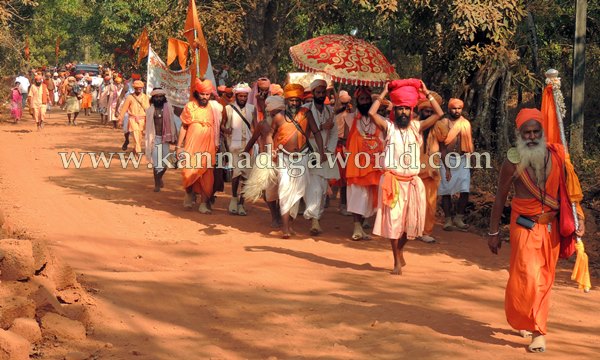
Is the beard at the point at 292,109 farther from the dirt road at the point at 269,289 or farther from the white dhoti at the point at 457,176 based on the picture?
the white dhoti at the point at 457,176

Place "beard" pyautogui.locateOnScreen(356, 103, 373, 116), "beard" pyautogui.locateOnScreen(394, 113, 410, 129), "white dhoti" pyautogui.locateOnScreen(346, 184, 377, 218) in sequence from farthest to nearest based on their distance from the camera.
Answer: "white dhoti" pyautogui.locateOnScreen(346, 184, 377, 218), "beard" pyautogui.locateOnScreen(356, 103, 373, 116), "beard" pyautogui.locateOnScreen(394, 113, 410, 129)

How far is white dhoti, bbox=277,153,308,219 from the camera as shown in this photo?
11781mm

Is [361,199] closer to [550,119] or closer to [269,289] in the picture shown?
[269,289]

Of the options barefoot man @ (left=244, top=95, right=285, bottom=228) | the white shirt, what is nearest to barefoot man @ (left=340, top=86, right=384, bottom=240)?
barefoot man @ (left=244, top=95, right=285, bottom=228)

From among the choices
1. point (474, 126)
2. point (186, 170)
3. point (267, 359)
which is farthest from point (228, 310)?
point (474, 126)

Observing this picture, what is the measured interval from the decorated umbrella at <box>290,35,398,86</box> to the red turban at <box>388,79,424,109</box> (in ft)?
8.56

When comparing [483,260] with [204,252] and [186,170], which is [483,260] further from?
[186,170]

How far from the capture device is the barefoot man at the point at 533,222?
685 cm

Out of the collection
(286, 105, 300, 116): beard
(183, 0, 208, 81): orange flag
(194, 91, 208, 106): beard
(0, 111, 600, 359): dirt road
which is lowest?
(0, 111, 600, 359): dirt road

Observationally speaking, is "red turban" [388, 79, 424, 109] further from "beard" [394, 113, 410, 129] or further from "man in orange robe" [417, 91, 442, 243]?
"man in orange robe" [417, 91, 442, 243]

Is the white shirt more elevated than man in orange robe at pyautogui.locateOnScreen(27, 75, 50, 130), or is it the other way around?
the white shirt

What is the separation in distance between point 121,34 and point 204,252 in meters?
27.7

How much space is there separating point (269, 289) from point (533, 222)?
2.73 meters

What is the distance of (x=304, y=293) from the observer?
862 cm
